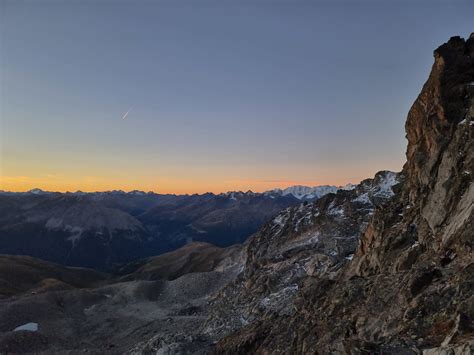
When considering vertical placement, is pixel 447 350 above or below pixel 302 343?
above

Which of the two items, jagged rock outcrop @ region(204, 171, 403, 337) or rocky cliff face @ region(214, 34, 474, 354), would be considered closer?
rocky cliff face @ region(214, 34, 474, 354)

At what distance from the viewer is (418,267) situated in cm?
2284

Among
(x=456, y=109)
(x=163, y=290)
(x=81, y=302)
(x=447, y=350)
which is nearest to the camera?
(x=447, y=350)

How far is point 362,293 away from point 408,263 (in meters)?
3.91

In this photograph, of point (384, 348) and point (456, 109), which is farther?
point (456, 109)

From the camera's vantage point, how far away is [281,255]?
72938mm

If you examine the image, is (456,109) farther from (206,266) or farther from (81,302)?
(206,266)

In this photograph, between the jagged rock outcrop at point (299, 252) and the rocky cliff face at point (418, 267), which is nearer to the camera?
the rocky cliff face at point (418, 267)

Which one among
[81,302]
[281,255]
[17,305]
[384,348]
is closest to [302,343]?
[384,348]

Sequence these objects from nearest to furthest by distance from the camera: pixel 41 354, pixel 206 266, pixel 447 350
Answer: pixel 447 350 → pixel 41 354 → pixel 206 266

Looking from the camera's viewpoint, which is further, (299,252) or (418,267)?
(299,252)

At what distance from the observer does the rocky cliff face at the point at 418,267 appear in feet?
57.6

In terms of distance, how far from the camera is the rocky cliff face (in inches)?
691

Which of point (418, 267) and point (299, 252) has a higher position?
point (418, 267)
